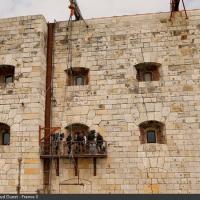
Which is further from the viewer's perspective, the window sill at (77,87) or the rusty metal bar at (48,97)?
the window sill at (77,87)

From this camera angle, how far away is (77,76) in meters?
15.7

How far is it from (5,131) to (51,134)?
6.52 feet

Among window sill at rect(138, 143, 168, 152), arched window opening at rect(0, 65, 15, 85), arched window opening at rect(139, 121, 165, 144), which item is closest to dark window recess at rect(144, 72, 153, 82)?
arched window opening at rect(139, 121, 165, 144)

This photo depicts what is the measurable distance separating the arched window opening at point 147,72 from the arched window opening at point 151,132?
6.18 ft

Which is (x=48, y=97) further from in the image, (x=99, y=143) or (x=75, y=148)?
(x=99, y=143)

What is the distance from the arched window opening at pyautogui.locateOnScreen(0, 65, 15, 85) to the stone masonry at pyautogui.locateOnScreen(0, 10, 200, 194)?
41 cm

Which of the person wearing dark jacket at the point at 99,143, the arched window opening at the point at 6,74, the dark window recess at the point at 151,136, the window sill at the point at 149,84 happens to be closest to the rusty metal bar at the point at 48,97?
the arched window opening at the point at 6,74

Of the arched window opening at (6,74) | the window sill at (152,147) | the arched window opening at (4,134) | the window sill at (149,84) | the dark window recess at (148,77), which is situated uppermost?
the arched window opening at (6,74)

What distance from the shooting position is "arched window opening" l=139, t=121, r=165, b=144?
14242 millimetres

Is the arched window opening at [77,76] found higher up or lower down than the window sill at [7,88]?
higher up

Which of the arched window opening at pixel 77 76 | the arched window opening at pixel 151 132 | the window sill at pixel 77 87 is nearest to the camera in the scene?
the arched window opening at pixel 151 132

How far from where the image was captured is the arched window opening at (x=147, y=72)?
15094 mm

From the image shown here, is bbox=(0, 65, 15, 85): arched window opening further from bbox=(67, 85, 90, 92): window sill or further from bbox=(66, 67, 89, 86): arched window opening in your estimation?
bbox=(67, 85, 90, 92): window sill

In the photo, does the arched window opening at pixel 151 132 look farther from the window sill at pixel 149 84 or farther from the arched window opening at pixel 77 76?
the arched window opening at pixel 77 76
